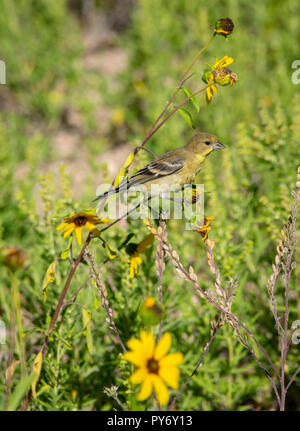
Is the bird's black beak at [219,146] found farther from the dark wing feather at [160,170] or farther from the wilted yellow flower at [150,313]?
the wilted yellow flower at [150,313]

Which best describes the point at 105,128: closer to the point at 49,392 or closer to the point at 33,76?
the point at 33,76

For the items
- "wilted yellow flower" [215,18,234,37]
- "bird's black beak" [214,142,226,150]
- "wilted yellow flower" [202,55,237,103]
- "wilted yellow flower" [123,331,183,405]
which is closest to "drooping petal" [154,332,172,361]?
"wilted yellow flower" [123,331,183,405]

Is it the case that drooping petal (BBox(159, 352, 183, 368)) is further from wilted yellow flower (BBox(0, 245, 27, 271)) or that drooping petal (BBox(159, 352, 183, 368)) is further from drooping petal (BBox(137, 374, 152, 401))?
wilted yellow flower (BBox(0, 245, 27, 271))

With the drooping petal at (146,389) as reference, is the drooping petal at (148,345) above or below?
above

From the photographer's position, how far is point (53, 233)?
2.28m

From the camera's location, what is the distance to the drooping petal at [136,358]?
44.3 inches

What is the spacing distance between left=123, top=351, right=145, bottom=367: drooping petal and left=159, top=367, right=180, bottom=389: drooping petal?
0.17ft

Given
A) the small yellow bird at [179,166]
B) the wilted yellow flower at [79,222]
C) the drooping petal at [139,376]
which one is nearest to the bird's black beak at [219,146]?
the small yellow bird at [179,166]

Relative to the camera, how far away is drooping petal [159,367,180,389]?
1119mm

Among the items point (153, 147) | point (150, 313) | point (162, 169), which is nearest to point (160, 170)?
point (162, 169)

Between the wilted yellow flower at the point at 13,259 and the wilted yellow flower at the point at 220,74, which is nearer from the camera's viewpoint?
the wilted yellow flower at the point at 13,259

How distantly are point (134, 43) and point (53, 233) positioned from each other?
Answer: 12.1ft

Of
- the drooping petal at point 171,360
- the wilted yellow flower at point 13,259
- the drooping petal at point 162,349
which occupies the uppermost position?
the wilted yellow flower at point 13,259

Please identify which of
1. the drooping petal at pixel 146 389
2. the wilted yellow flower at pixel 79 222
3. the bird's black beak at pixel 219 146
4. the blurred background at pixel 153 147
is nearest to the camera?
the drooping petal at pixel 146 389
